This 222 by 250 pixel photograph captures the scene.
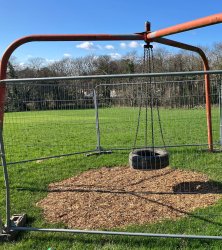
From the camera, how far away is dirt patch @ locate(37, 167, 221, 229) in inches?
217

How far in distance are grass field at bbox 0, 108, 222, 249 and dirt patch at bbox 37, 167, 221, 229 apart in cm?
26

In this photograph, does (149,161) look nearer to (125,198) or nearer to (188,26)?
(125,198)

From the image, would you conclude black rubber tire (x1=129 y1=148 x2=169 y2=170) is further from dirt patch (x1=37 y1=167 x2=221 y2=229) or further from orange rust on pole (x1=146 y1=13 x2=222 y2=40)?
orange rust on pole (x1=146 y1=13 x2=222 y2=40)

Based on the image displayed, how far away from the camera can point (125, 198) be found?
20.8ft

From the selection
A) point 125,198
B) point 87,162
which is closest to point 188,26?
point 125,198

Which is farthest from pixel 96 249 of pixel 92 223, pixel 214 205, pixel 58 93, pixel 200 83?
pixel 200 83

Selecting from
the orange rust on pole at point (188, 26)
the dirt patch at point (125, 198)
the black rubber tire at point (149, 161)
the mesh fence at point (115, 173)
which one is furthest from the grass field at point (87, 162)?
the orange rust on pole at point (188, 26)

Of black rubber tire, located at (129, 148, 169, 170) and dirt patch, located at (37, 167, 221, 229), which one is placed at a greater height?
black rubber tire, located at (129, 148, 169, 170)

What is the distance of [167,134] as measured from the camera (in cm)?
1377

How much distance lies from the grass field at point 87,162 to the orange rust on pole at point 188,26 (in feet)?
9.72

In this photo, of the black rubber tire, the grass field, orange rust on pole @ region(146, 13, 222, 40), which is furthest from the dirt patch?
orange rust on pole @ region(146, 13, 222, 40)

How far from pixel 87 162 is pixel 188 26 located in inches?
183

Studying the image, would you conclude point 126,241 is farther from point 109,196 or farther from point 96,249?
point 109,196

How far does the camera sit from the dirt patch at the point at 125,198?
5.52 meters
